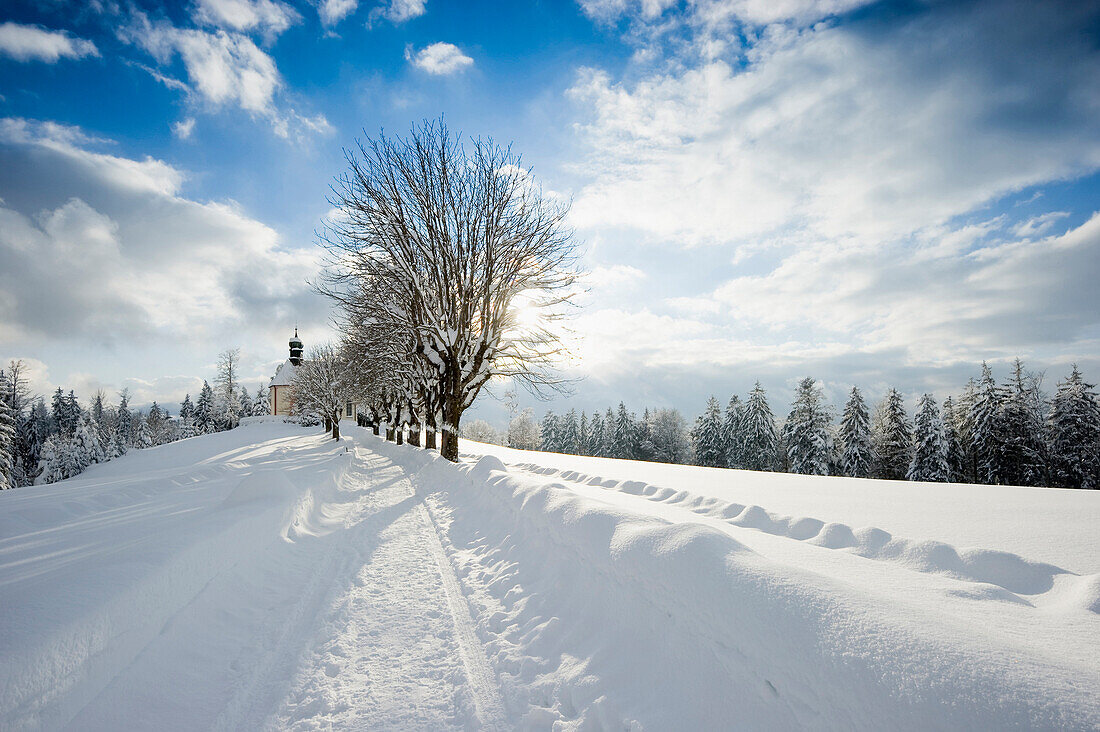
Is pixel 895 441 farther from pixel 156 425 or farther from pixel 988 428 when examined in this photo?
pixel 156 425

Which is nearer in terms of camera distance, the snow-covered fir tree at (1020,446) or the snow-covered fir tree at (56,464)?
the snow-covered fir tree at (1020,446)

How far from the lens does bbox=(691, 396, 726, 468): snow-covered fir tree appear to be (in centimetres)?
4512

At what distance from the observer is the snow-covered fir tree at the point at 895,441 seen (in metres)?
34.8

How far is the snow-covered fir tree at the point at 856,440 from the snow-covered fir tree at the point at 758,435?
572 centimetres

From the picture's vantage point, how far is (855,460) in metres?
34.2

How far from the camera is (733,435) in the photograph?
4222 centimetres

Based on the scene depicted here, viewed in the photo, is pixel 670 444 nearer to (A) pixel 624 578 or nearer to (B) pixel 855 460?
(B) pixel 855 460

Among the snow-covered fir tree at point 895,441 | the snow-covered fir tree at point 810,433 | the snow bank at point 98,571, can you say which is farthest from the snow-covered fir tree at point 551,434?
the snow bank at point 98,571

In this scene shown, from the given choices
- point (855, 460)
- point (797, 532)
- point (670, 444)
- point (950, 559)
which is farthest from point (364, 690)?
point (670, 444)

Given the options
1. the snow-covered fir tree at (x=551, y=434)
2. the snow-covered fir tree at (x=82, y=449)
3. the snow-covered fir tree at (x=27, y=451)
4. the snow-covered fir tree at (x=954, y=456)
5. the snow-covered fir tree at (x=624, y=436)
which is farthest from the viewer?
A: the snow-covered fir tree at (x=551, y=434)

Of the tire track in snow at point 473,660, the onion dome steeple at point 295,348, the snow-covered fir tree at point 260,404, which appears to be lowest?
the tire track in snow at point 473,660

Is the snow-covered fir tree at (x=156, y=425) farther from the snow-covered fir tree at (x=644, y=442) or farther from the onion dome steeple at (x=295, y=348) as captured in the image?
the snow-covered fir tree at (x=644, y=442)

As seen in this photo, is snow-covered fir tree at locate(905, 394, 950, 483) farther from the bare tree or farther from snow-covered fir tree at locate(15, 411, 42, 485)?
snow-covered fir tree at locate(15, 411, 42, 485)

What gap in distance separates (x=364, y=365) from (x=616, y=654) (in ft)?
64.3
